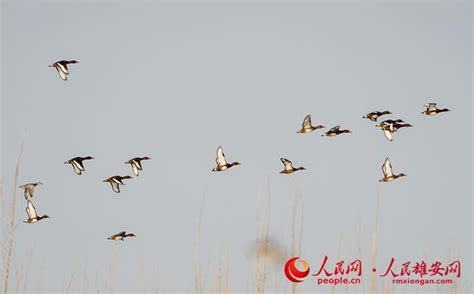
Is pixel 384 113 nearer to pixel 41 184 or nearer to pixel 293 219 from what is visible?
pixel 293 219

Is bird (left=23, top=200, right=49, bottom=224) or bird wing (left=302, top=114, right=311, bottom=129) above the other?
bird wing (left=302, top=114, right=311, bottom=129)

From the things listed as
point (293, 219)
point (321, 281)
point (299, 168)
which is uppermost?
point (299, 168)

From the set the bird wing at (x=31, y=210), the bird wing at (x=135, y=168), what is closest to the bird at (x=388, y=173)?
the bird wing at (x=135, y=168)

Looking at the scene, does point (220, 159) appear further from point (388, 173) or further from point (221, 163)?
point (388, 173)

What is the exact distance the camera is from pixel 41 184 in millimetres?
4922

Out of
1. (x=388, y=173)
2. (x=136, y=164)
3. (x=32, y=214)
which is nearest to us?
(x=32, y=214)

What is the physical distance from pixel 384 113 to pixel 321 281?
1.47m

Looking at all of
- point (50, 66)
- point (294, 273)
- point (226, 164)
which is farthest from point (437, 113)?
point (50, 66)

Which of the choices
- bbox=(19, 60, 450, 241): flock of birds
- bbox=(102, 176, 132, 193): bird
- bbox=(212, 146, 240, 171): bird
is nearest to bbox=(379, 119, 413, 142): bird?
bbox=(19, 60, 450, 241): flock of birds

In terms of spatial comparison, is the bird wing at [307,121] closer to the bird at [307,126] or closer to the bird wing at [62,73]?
the bird at [307,126]

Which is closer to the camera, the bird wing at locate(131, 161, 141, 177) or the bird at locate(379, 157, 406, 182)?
the bird at locate(379, 157, 406, 182)

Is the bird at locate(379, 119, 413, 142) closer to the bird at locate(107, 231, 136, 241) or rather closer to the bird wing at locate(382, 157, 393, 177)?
the bird wing at locate(382, 157, 393, 177)

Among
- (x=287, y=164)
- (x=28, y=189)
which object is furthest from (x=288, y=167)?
(x=28, y=189)

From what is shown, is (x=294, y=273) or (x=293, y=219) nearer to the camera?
(x=293, y=219)
